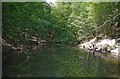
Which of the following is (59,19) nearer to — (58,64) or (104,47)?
(104,47)

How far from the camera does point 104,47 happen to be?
23.9 feet


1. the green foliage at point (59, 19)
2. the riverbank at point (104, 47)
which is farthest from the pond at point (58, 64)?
the green foliage at point (59, 19)

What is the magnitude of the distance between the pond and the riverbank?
245 millimetres

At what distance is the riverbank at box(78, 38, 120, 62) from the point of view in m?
6.60

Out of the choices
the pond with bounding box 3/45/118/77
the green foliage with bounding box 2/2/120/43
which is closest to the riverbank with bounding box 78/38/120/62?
the pond with bounding box 3/45/118/77

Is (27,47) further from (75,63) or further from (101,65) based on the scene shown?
(101,65)

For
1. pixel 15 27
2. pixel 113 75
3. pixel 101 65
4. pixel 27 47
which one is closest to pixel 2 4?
pixel 15 27

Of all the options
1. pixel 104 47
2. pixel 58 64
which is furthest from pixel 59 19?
pixel 58 64

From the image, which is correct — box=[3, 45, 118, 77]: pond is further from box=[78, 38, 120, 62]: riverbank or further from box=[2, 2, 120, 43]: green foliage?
box=[2, 2, 120, 43]: green foliage

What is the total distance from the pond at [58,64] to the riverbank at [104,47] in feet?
0.80

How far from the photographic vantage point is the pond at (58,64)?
4.98 m

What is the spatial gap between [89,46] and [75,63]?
2.06 m

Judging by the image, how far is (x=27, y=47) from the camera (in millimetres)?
7023

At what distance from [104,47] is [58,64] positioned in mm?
1898
